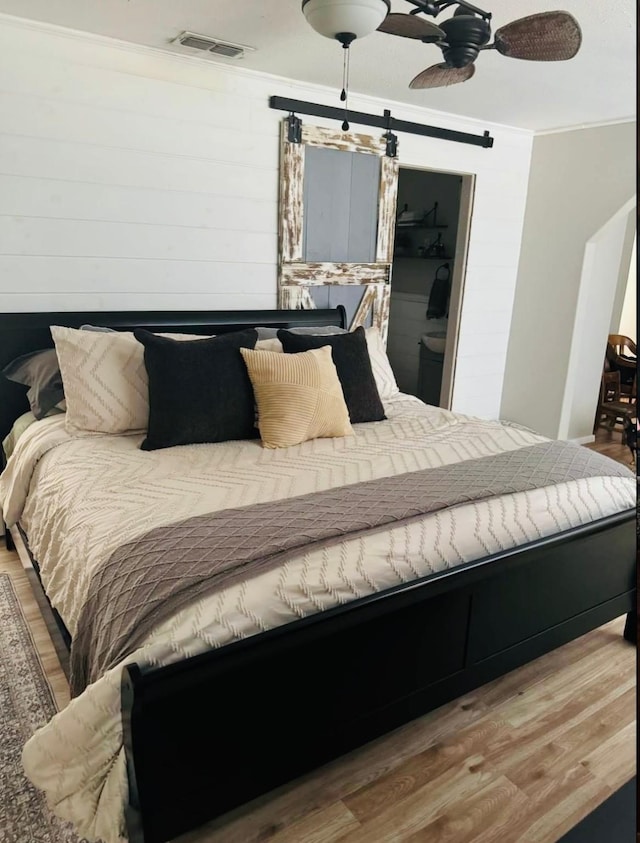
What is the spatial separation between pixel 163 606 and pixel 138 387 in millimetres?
1385

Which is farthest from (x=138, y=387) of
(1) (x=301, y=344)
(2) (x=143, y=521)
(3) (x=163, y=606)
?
(3) (x=163, y=606)

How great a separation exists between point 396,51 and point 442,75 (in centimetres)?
65

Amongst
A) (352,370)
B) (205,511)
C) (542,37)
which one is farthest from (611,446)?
(205,511)

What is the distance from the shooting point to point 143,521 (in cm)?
178

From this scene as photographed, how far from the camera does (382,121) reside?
12.9ft

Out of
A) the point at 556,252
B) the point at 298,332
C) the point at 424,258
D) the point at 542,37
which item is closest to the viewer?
the point at 542,37

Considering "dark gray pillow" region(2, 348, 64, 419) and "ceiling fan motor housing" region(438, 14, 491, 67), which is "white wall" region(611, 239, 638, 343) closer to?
"ceiling fan motor housing" region(438, 14, 491, 67)

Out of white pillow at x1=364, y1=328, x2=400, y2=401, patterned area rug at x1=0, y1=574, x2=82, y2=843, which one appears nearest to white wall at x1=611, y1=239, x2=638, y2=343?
white pillow at x1=364, y1=328, x2=400, y2=401

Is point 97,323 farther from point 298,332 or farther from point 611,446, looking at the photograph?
point 611,446

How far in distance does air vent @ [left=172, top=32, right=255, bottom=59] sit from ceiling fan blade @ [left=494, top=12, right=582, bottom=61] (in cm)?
140

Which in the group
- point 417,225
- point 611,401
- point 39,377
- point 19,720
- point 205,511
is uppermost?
point 417,225

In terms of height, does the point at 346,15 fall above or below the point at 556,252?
above

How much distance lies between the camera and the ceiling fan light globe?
6.14ft

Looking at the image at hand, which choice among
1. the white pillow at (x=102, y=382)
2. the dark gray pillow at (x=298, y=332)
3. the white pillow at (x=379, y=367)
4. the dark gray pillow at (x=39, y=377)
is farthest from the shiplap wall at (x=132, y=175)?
the white pillow at (x=379, y=367)
